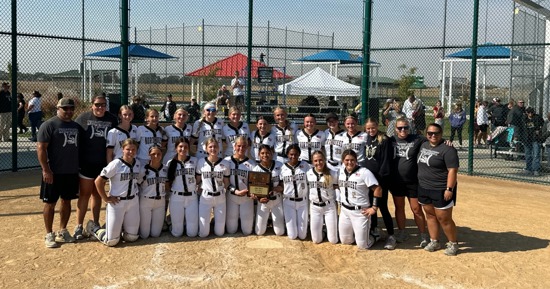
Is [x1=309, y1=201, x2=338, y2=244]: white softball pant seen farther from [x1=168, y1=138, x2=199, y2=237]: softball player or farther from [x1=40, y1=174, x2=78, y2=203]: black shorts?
[x1=40, y1=174, x2=78, y2=203]: black shorts

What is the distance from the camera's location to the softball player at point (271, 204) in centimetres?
682

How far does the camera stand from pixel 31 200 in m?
8.61

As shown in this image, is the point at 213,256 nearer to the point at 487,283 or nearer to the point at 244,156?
the point at 244,156

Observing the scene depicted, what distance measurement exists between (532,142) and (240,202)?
28.4 feet

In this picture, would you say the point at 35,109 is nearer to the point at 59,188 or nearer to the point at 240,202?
the point at 59,188

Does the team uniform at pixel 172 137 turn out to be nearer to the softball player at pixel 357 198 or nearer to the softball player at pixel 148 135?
the softball player at pixel 148 135

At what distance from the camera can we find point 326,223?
6.68 metres

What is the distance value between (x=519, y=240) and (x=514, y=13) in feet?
26.3

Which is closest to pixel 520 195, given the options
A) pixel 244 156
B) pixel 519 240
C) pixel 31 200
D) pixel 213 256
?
pixel 519 240

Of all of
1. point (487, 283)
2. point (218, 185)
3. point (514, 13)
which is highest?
point (514, 13)

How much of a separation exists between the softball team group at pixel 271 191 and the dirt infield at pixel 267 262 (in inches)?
8.0

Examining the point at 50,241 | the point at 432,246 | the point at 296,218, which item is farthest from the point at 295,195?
the point at 50,241

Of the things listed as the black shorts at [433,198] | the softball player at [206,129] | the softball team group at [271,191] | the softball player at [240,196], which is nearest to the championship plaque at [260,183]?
the softball team group at [271,191]

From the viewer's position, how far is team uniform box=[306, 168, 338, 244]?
21.7 feet
